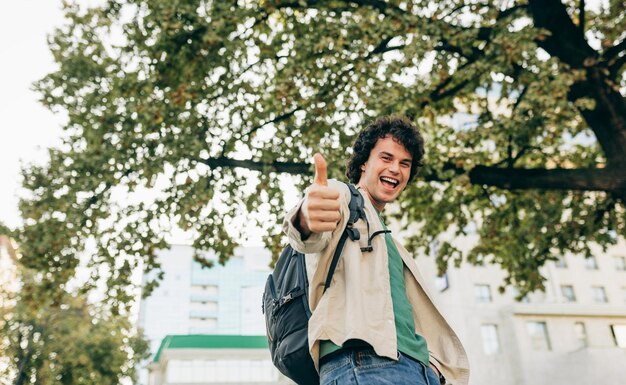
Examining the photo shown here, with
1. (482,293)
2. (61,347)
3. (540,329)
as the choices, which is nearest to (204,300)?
(482,293)

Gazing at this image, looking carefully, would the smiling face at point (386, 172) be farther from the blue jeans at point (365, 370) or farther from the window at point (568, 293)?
the window at point (568, 293)

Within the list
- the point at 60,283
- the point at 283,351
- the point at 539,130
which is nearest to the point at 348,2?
the point at 539,130

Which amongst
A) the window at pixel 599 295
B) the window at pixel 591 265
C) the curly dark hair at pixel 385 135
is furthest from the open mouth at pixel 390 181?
the window at pixel 591 265

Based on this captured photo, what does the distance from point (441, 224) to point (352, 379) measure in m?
9.56

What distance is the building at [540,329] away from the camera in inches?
1421

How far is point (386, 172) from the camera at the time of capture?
2.97m

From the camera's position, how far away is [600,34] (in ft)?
33.1

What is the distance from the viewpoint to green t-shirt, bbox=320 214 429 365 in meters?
2.40

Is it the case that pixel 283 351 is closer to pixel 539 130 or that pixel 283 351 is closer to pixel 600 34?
pixel 539 130

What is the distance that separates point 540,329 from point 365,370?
4049 cm

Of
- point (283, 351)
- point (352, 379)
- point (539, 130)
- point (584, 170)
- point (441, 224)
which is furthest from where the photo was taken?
point (441, 224)

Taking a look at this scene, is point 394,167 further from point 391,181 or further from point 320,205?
point 320,205

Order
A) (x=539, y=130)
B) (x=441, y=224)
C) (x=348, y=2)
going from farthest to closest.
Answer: (x=441, y=224), (x=348, y=2), (x=539, y=130)

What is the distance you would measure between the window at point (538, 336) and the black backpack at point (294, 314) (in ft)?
129
